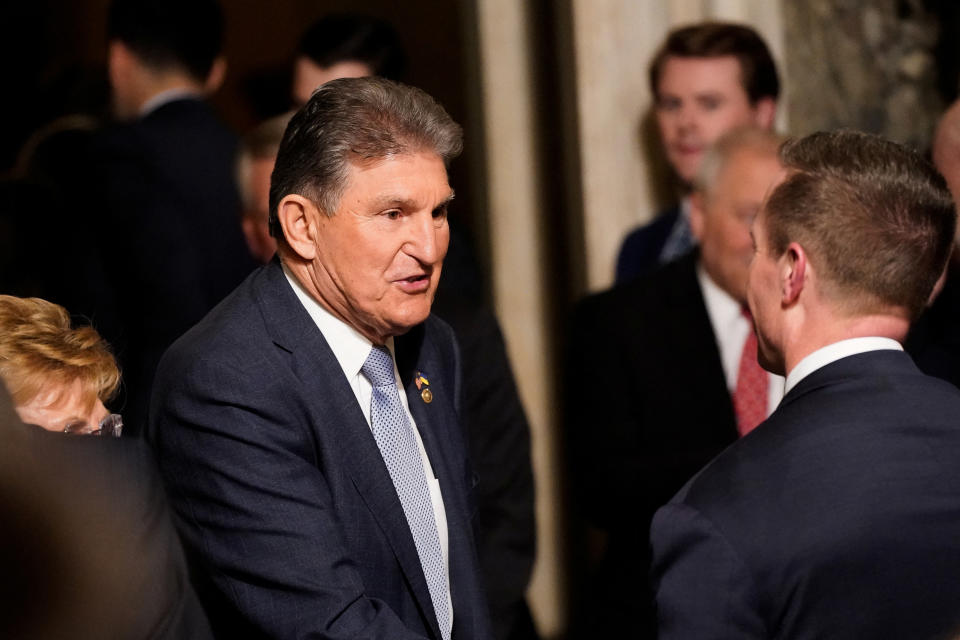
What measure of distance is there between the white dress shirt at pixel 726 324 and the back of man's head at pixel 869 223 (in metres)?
1.12

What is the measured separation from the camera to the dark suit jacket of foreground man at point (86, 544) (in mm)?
1585

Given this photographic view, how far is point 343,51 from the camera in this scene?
158 inches

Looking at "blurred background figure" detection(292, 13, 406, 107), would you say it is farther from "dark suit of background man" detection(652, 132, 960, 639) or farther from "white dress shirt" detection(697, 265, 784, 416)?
"dark suit of background man" detection(652, 132, 960, 639)

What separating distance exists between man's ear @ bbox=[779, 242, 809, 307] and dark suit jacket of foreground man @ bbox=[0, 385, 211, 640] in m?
0.95

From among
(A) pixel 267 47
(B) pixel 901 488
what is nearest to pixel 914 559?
(B) pixel 901 488

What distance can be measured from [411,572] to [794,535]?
0.58 metres

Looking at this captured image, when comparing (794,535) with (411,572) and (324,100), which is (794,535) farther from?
(324,100)

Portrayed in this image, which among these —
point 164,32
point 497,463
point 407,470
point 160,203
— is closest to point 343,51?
point 164,32

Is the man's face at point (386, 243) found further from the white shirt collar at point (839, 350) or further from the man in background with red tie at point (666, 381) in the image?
the man in background with red tie at point (666, 381)

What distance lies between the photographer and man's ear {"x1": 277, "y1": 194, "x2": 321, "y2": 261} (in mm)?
2070

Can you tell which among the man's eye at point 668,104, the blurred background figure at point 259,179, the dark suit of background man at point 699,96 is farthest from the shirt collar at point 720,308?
the blurred background figure at point 259,179

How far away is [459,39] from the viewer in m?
5.39

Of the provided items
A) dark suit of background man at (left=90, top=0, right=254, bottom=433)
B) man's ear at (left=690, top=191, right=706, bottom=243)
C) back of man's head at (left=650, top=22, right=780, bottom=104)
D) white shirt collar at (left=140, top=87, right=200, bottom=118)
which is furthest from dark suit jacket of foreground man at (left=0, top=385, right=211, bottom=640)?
back of man's head at (left=650, top=22, right=780, bottom=104)

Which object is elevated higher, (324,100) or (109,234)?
(324,100)
